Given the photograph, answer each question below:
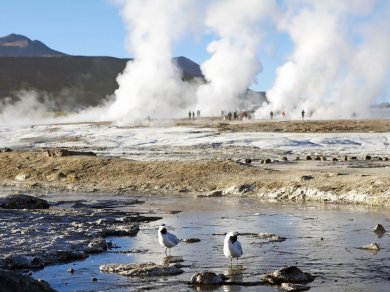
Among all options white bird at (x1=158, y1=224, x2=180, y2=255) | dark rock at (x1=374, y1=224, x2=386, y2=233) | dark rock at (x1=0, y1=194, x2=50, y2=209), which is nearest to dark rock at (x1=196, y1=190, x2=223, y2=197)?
dark rock at (x1=0, y1=194, x2=50, y2=209)

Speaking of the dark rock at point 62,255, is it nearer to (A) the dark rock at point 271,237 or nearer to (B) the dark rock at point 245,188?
(A) the dark rock at point 271,237

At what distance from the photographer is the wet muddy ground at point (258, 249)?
46.5ft

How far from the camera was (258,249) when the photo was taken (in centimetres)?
1775

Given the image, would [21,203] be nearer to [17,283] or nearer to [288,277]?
[288,277]

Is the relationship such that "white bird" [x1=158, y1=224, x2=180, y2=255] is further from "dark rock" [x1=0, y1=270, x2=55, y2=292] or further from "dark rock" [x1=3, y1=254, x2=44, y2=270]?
"dark rock" [x1=0, y1=270, x2=55, y2=292]

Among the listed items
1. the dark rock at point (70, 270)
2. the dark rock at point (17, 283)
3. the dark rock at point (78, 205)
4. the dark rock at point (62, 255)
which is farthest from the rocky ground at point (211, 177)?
the dark rock at point (17, 283)

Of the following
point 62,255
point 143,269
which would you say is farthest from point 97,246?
point 143,269

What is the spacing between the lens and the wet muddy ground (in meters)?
14.2

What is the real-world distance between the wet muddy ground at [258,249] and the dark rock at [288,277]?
0.29 m

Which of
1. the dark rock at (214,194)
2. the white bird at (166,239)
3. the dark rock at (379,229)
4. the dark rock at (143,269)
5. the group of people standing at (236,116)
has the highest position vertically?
the group of people standing at (236,116)

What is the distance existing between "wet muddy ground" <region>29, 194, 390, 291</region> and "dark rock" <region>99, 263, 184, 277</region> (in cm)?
26

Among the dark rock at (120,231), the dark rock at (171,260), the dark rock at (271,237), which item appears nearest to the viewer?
the dark rock at (171,260)

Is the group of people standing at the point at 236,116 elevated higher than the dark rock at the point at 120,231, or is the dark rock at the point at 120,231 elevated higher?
the group of people standing at the point at 236,116

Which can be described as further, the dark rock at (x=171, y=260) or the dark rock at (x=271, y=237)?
the dark rock at (x=271, y=237)
